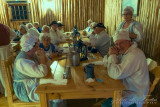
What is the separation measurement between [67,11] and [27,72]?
19.6 feet

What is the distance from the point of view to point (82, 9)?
7.03m

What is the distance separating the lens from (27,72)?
1594mm

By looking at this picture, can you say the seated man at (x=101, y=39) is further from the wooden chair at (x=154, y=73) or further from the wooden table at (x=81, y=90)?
the wooden table at (x=81, y=90)

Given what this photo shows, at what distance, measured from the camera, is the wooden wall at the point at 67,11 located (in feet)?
22.7

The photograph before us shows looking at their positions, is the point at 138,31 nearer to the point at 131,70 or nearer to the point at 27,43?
the point at 131,70

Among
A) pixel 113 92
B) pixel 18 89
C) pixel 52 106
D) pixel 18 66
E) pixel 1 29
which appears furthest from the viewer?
pixel 1 29

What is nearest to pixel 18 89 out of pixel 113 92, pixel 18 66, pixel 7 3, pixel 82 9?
pixel 18 66

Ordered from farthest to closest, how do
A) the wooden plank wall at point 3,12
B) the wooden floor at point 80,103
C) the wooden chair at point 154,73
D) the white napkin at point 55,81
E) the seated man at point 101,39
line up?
the wooden plank wall at point 3,12 → the seated man at point 101,39 → the wooden floor at point 80,103 → the wooden chair at point 154,73 → the white napkin at point 55,81

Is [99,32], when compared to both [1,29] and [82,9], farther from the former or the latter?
[82,9]

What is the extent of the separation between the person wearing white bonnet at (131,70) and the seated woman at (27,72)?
0.83 metres

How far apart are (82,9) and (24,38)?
575 cm

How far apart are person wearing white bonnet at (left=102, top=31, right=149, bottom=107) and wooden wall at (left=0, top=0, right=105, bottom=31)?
581 centimetres

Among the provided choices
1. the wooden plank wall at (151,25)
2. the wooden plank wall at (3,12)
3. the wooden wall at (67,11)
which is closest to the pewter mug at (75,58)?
the wooden plank wall at (151,25)

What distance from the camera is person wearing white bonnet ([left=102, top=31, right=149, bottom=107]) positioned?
4.80ft
